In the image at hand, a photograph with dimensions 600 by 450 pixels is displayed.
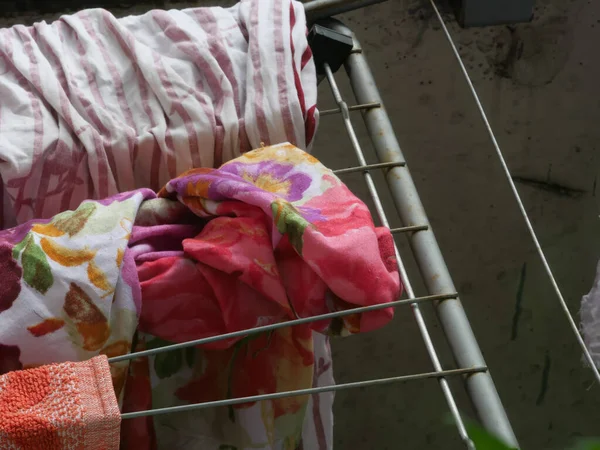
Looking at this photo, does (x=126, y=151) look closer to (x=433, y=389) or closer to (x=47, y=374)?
(x=47, y=374)

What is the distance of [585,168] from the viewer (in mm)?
1270

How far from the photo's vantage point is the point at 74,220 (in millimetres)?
478

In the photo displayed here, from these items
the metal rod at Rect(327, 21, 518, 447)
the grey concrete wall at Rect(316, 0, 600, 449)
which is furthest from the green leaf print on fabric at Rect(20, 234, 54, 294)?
the grey concrete wall at Rect(316, 0, 600, 449)

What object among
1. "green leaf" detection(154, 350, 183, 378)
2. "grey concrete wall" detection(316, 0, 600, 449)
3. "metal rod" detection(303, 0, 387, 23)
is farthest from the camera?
"grey concrete wall" detection(316, 0, 600, 449)

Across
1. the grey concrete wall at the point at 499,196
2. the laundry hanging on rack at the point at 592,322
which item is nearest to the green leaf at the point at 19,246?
the laundry hanging on rack at the point at 592,322

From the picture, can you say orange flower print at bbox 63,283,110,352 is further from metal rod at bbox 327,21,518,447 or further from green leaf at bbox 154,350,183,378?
metal rod at bbox 327,21,518,447

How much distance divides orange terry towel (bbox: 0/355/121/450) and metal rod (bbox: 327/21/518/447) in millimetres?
224

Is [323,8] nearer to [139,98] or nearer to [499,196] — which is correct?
[139,98]

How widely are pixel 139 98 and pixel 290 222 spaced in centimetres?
20

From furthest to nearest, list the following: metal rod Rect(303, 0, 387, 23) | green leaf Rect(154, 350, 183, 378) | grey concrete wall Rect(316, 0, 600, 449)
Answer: grey concrete wall Rect(316, 0, 600, 449), metal rod Rect(303, 0, 387, 23), green leaf Rect(154, 350, 183, 378)

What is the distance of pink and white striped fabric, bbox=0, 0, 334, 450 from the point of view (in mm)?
550

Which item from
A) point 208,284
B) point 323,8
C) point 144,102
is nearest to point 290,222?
point 208,284

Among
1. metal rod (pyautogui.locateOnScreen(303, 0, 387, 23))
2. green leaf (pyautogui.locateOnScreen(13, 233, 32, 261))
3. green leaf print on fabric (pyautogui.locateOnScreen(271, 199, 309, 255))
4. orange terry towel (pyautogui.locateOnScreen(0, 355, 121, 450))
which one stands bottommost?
orange terry towel (pyautogui.locateOnScreen(0, 355, 121, 450))

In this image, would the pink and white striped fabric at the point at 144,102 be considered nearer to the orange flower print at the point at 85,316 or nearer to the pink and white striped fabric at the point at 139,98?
the pink and white striped fabric at the point at 139,98
